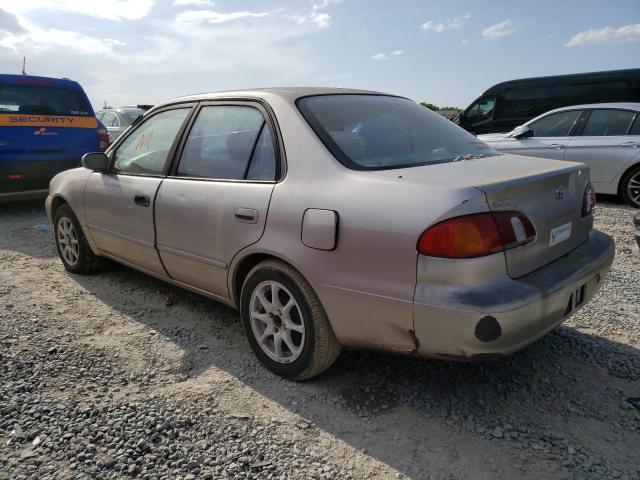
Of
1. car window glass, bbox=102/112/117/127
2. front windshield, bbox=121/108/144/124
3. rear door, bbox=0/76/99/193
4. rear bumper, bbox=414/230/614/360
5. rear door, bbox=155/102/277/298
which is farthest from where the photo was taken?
car window glass, bbox=102/112/117/127

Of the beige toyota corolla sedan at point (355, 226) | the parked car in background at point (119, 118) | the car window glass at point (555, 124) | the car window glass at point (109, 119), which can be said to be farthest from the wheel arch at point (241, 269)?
the car window glass at point (109, 119)

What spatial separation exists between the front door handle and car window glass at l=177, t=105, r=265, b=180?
13.4 inches

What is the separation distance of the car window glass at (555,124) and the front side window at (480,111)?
311 centimetres

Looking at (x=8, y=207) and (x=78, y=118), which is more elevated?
(x=78, y=118)

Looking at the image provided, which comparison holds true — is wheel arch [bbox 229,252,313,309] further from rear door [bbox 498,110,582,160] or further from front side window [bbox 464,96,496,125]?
front side window [bbox 464,96,496,125]

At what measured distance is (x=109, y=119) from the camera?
12141 millimetres

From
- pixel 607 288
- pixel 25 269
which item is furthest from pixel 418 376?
pixel 25 269

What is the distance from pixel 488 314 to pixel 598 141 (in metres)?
6.69

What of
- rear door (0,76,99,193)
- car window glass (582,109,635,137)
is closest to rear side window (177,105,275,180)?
rear door (0,76,99,193)

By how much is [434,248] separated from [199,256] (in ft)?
5.22

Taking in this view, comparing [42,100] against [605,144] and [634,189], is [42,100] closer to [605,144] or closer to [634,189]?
[605,144]

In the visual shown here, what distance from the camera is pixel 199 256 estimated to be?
123 inches

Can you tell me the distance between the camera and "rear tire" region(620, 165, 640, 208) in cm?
721

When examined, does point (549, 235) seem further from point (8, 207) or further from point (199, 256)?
point (8, 207)
